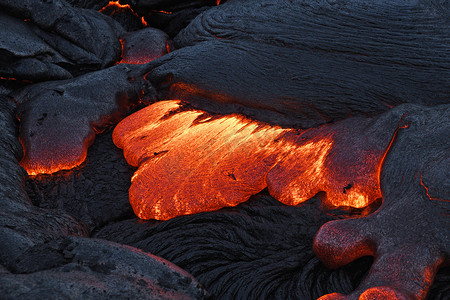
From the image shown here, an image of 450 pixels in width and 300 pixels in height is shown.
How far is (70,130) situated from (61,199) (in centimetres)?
56

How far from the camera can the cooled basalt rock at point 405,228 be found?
154 cm

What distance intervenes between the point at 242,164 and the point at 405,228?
101cm

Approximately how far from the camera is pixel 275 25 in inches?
124

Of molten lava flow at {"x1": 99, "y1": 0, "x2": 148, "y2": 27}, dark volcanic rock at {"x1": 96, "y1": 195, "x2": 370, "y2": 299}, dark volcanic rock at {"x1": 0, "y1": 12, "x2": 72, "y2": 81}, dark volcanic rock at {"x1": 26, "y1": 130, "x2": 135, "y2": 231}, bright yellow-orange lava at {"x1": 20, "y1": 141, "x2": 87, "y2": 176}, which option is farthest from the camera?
molten lava flow at {"x1": 99, "y1": 0, "x2": 148, "y2": 27}

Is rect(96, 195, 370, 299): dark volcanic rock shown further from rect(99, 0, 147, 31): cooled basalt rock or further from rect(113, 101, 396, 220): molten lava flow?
rect(99, 0, 147, 31): cooled basalt rock

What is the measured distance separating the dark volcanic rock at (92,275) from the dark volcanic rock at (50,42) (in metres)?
2.00

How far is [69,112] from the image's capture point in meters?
2.80

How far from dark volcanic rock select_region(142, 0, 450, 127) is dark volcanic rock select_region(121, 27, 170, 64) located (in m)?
0.46

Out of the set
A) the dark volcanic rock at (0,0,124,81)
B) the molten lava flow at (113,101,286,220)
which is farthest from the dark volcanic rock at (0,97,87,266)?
the dark volcanic rock at (0,0,124,81)

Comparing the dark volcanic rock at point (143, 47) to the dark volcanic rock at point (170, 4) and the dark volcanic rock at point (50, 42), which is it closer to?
the dark volcanic rock at point (50, 42)

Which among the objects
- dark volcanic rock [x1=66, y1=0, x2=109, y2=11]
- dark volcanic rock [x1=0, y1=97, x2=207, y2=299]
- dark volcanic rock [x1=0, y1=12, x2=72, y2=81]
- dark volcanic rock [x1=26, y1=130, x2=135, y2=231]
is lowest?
dark volcanic rock [x1=26, y1=130, x2=135, y2=231]

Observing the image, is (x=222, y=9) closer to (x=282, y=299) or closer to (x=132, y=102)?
(x=132, y=102)

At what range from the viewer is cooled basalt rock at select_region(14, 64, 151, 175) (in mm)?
2574

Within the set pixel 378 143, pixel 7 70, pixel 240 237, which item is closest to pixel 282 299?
pixel 240 237
